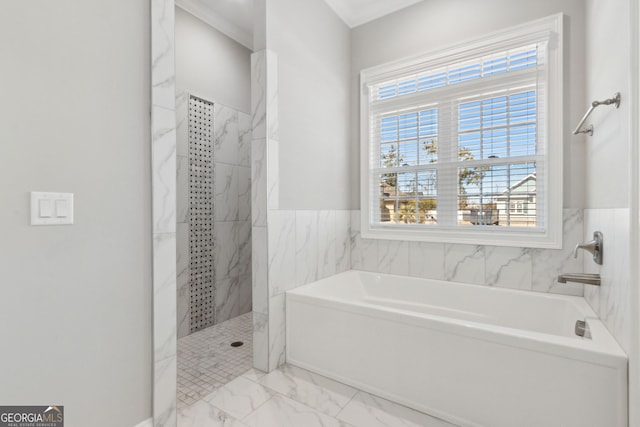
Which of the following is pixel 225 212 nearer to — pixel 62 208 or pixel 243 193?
pixel 243 193

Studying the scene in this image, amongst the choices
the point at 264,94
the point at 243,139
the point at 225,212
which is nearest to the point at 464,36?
the point at 264,94

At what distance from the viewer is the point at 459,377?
162 centimetres

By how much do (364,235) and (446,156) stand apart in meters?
1.03

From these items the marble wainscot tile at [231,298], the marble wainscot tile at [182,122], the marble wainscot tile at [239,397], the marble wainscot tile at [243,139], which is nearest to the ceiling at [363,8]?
the marble wainscot tile at [243,139]

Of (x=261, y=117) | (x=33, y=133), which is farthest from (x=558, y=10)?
(x=33, y=133)

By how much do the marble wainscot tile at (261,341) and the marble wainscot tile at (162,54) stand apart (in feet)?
4.79

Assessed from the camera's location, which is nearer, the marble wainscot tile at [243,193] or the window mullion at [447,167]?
the window mullion at [447,167]

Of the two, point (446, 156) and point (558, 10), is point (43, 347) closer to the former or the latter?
point (446, 156)

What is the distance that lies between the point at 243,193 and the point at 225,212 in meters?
0.32

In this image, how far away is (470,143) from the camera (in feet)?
8.42

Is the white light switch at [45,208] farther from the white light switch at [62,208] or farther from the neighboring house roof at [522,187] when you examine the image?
the neighboring house roof at [522,187]

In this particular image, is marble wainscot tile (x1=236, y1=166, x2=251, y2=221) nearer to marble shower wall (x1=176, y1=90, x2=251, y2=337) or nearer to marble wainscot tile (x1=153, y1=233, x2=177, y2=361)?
marble shower wall (x1=176, y1=90, x2=251, y2=337)

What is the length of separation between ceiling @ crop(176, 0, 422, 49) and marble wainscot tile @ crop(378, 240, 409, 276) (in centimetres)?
215

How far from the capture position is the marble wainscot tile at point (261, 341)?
2158 mm
